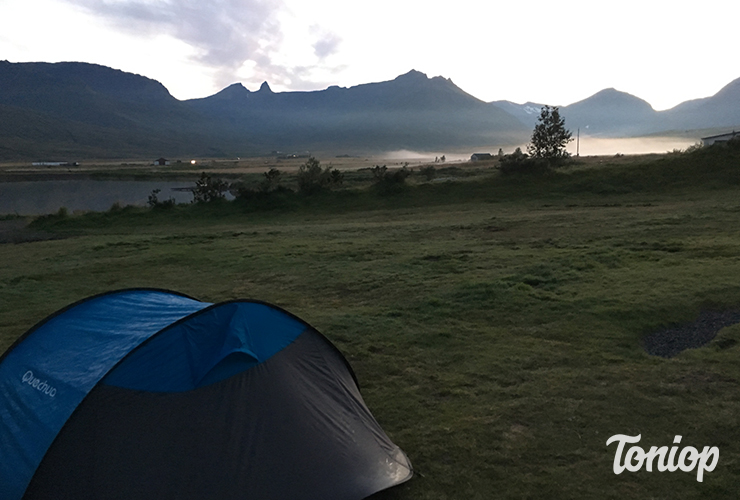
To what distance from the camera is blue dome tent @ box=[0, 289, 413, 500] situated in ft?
13.6

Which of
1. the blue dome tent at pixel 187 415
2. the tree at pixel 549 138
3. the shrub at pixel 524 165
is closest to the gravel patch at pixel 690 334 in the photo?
the blue dome tent at pixel 187 415

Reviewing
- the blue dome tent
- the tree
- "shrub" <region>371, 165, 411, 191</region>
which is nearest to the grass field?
the blue dome tent

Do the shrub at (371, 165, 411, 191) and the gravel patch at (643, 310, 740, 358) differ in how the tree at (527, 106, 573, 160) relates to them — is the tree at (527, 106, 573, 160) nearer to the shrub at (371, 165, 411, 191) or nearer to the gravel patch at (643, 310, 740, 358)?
the shrub at (371, 165, 411, 191)

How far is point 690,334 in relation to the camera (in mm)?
8281

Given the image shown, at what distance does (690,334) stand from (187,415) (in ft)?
25.5

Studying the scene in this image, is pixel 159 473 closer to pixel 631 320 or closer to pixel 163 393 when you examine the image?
pixel 163 393

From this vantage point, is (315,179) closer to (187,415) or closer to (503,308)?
(503,308)

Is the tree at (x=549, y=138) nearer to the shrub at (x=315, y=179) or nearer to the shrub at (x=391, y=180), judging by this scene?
the shrub at (x=391, y=180)

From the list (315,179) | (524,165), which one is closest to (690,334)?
(524,165)

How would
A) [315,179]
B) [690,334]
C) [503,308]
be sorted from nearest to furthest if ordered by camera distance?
[690,334]
[503,308]
[315,179]

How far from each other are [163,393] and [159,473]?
2.22ft

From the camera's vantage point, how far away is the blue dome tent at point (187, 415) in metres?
4.14

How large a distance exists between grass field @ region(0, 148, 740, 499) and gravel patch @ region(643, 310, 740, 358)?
0.66 feet

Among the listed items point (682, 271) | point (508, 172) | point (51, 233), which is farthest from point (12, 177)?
Result: point (682, 271)
